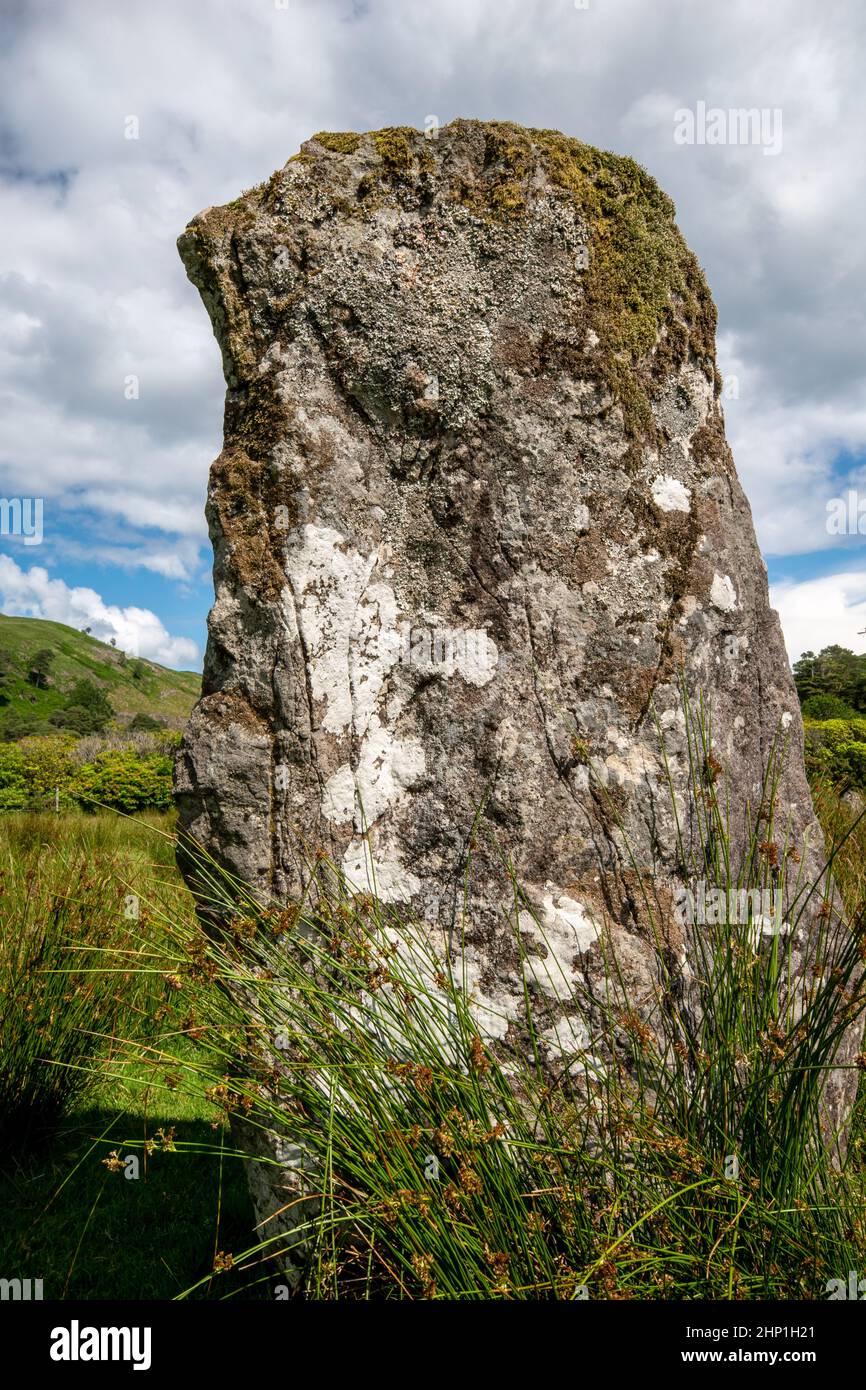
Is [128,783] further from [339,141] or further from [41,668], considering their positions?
[41,668]

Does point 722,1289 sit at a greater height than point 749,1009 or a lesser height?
lesser

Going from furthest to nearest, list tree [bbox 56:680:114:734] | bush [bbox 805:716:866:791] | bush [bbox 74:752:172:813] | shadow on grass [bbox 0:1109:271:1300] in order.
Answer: tree [bbox 56:680:114:734]
bush [bbox 74:752:172:813]
bush [bbox 805:716:866:791]
shadow on grass [bbox 0:1109:271:1300]

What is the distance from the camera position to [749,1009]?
2.21m

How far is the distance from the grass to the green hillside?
248 feet

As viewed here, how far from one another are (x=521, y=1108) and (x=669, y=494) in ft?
6.33

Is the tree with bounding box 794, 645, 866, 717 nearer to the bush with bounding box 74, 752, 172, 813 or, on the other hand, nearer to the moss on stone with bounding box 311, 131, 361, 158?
the bush with bounding box 74, 752, 172, 813

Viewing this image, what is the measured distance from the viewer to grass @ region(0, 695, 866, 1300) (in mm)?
1846

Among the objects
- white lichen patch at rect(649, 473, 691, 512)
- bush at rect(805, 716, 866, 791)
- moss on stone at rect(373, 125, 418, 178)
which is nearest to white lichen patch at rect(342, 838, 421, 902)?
white lichen patch at rect(649, 473, 691, 512)

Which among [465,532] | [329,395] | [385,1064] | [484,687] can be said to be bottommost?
[385,1064]
